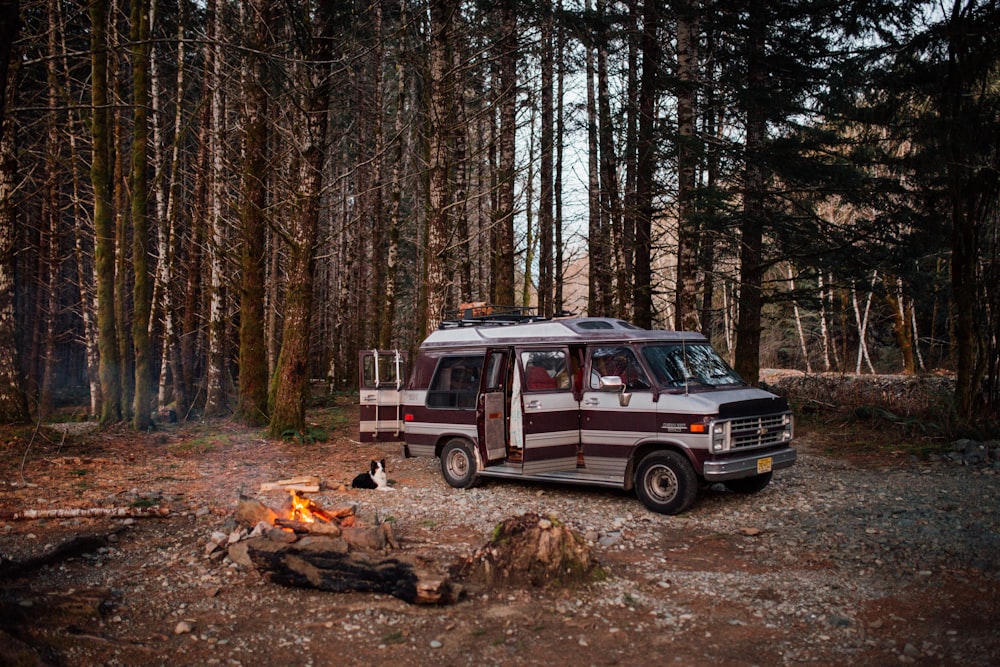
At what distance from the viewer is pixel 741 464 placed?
8648 mm

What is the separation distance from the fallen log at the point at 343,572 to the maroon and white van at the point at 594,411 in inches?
150

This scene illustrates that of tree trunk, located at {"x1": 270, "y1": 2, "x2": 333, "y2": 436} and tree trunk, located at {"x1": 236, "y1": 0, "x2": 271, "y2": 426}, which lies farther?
tree trunk, located at {"x1": 236, "y1": 0, "x2": 271, "y2": 426}

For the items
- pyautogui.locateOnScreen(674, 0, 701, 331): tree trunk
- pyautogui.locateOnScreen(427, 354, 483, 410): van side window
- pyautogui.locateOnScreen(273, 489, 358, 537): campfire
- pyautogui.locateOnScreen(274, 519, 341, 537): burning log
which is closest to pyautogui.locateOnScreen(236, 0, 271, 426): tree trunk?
pyautogui.locateOnScreen(427, 354, 483, 410): van side window

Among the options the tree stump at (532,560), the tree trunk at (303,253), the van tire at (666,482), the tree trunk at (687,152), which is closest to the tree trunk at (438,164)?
the tree trunk at (303,253)

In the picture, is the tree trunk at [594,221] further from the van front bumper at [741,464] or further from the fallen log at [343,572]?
the fallen log at [343,572]

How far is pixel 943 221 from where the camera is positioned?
15.2 metres

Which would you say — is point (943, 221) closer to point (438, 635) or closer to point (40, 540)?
point (438, 635)

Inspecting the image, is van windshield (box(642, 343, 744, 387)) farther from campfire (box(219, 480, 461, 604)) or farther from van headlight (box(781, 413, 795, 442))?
campfire (box(219, 480, 461, 604))

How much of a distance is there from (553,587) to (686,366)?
13.9 feet

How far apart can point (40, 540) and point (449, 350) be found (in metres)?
5.88

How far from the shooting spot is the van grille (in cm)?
871

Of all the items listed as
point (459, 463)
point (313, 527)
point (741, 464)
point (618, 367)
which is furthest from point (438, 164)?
point (313, 527)

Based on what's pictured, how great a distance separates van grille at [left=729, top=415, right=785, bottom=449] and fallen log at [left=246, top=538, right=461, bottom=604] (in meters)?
4.40

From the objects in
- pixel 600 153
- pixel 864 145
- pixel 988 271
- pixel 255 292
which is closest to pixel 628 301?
pixel 600 153
